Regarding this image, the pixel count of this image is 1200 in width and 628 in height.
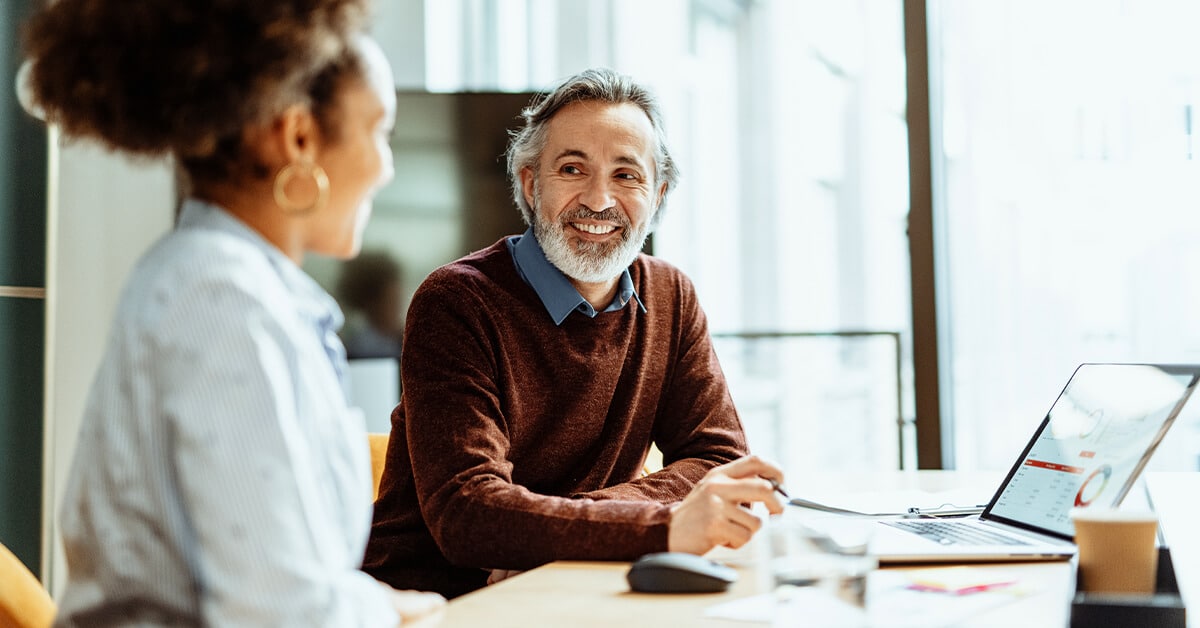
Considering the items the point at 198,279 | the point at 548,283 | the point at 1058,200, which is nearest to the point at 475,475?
the point at 548,283

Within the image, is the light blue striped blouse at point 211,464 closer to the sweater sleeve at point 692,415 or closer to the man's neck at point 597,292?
the sweater sleeve at point 692,415

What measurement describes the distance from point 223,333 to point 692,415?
1196 mm

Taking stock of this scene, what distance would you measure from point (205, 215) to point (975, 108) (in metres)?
3.06

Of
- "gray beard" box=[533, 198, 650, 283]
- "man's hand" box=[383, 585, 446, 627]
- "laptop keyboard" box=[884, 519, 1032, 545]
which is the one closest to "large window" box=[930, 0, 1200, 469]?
"gray beard" box=[533, 198, 650, 283]

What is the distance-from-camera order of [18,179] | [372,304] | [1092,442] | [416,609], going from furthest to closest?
1. [372,304]
2. [18,179]
3. [1092,442]
4. [416,609]

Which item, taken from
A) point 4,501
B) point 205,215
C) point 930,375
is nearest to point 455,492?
point 205,215

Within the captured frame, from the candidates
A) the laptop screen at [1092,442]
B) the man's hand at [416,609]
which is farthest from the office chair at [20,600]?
the laptop screen at [1092,442]

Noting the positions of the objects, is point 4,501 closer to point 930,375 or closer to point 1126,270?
point 930,375

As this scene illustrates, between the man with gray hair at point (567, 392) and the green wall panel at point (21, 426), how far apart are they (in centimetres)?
129

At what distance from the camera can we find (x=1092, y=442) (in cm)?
Answer: 138

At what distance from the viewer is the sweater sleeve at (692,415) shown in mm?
1707

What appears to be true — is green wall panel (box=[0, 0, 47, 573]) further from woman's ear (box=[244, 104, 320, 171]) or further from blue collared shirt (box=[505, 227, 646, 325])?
woman's ear (box=[244, 104, 320, 171])

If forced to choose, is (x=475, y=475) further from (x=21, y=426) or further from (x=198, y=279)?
(x=21, y=426)

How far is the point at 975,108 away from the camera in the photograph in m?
Result: 3.45
